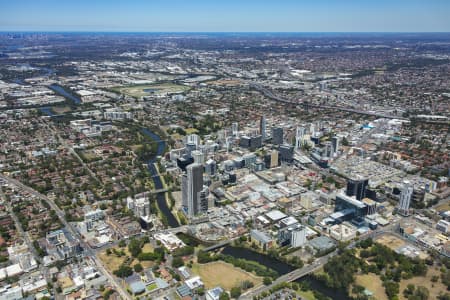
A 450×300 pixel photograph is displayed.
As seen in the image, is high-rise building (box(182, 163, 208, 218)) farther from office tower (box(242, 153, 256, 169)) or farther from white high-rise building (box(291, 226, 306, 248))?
office tower (box(242, 153, 256, 169))

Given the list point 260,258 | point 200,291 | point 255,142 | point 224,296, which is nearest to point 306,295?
point 260,258

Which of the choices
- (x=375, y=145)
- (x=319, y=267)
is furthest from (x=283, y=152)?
(x=319, y=267)

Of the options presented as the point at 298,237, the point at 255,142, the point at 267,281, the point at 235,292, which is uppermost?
the point at 255,142

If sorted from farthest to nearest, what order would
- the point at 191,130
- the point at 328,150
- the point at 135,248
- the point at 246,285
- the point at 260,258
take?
1. the point at 191,130
2. the point at 328,150
3. the point at 260,258
4. the point at 135,248
5. the point at 246,285

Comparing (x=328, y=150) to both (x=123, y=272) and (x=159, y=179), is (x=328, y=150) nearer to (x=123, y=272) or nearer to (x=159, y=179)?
(x=159, y=179)

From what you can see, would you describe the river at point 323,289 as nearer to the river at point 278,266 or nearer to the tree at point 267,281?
the river at point 278,266

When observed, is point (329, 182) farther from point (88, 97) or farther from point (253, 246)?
point (88, 97)
